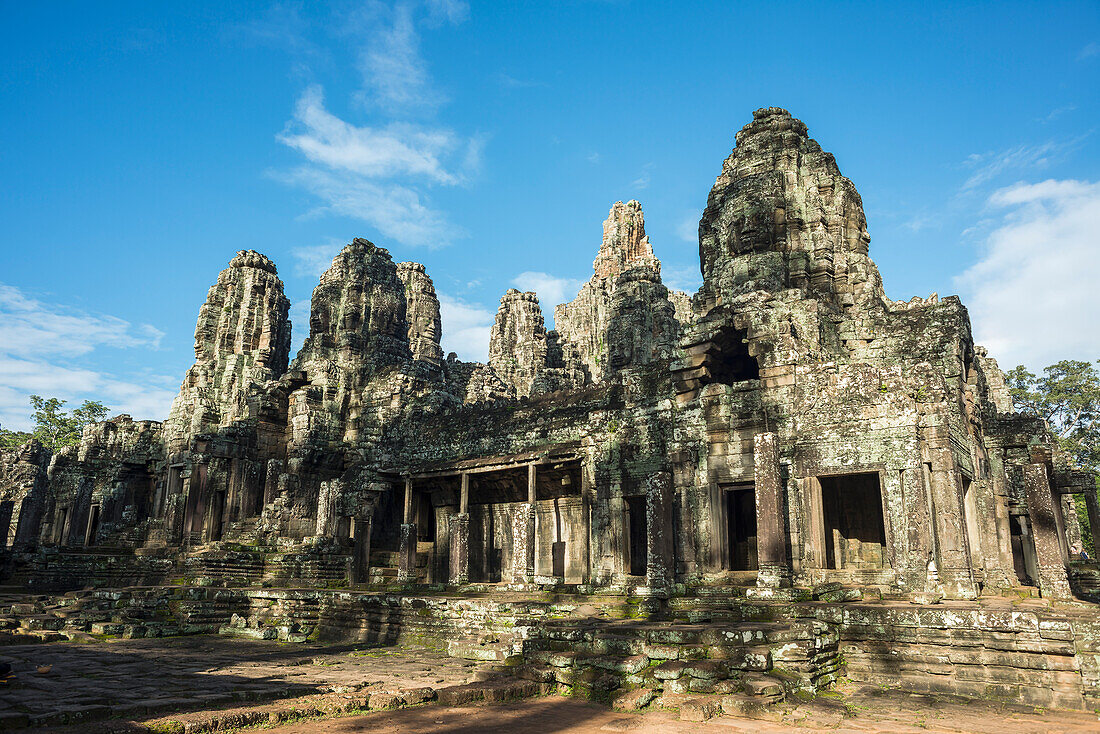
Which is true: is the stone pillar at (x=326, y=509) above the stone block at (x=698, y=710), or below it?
above

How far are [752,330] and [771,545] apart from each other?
5273 mm

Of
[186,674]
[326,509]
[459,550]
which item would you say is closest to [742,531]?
[459,550]

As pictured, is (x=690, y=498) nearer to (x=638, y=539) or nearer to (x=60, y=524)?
(x=638, y=539)

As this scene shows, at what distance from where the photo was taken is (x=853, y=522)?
16984 mm

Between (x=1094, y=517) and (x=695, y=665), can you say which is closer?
(x=695, y=665)

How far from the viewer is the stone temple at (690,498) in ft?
33.5

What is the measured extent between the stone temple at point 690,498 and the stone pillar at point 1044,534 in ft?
0.23

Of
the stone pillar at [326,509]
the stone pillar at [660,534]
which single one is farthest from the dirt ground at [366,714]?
the stone pillar at [326,509]

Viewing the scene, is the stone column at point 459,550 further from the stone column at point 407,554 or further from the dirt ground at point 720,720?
the dirt ground at point 720,720

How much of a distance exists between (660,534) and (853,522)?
187 inches

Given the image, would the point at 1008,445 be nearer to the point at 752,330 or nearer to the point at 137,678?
the point at 752,330

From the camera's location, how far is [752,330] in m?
16.9

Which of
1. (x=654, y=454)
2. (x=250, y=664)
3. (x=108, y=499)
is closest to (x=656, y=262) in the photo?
(x=654, y=454)

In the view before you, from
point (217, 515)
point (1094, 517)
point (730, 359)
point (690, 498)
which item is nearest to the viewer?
point (690, 498)
